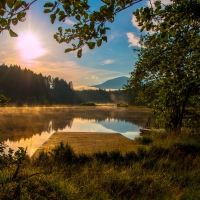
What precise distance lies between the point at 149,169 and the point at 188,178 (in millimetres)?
883

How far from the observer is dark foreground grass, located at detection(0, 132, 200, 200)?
3.53 metres

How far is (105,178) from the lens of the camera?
4547 millimetres

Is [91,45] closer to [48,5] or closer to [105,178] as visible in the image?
[48,5]

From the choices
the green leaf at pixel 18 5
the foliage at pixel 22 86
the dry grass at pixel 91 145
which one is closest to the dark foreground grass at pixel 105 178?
A: the dry grass at pixel 91 145

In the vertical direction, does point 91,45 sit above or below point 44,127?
above

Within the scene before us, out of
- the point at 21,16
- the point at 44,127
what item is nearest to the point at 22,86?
the point at 44,127

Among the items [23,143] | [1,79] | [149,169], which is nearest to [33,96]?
[1,79]

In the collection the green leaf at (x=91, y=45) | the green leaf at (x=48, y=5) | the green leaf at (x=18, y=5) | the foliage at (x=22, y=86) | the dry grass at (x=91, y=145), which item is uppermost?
the foliage at (x=22, y=86)

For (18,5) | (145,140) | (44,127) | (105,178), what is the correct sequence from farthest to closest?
(44,127) < (145,140) < (105,178) < (18,5)

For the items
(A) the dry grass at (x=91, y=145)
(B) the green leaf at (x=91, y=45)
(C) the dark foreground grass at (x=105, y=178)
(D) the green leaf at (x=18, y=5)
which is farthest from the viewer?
(A) the dry grass at (x=91, y=145)

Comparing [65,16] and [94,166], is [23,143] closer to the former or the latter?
[94,166]

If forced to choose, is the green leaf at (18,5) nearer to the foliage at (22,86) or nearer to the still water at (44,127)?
the still water at (44,127)

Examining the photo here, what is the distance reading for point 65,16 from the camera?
6.95 ft

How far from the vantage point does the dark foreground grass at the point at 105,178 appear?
11.6 feet
